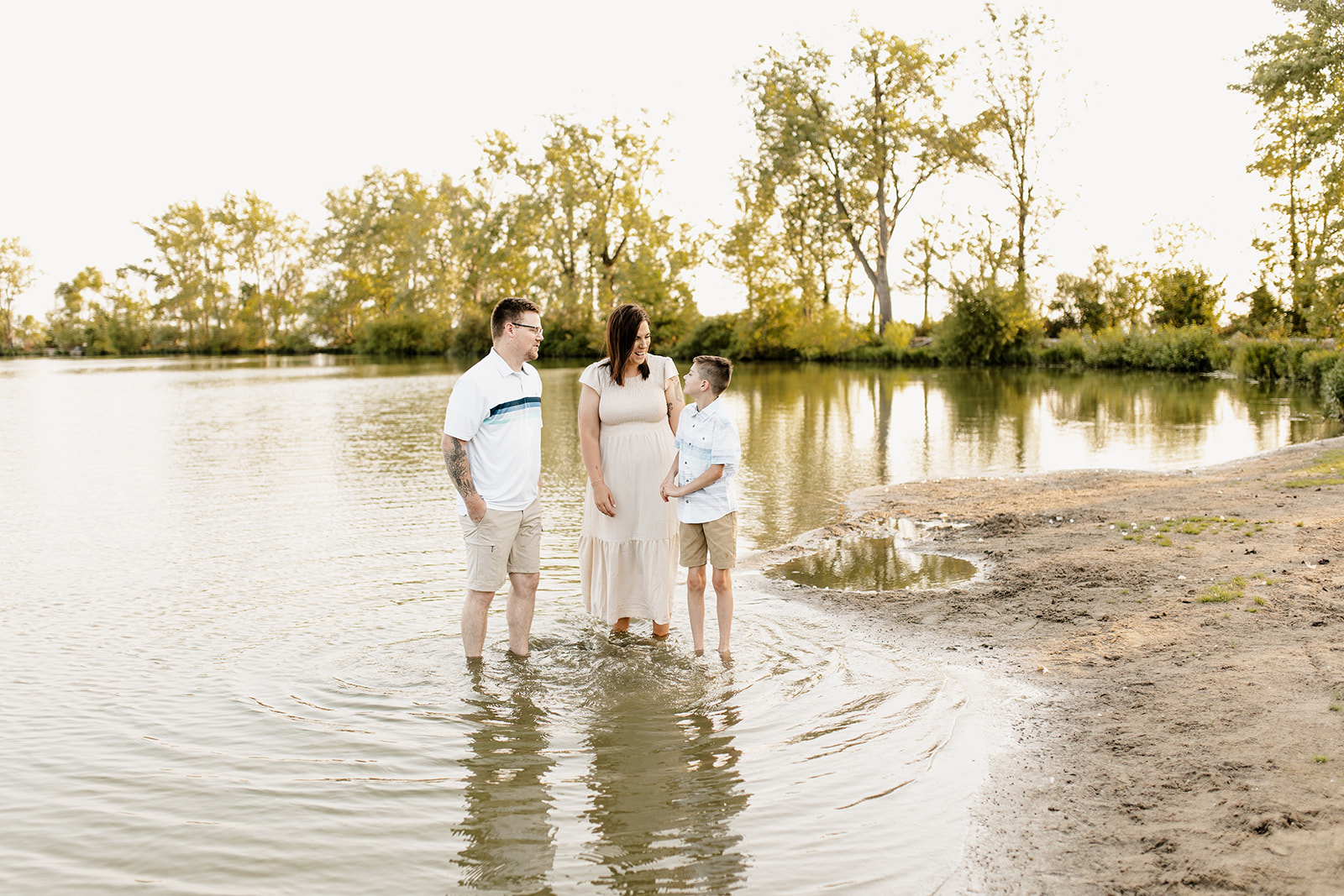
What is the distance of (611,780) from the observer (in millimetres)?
4391

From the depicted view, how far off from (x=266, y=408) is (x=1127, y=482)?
921 inches

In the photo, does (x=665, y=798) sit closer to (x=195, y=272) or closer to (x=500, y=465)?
(x=500, y=465)

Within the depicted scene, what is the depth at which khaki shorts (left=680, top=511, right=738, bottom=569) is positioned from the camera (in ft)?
19.7

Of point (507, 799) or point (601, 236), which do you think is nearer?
point (507, 799)

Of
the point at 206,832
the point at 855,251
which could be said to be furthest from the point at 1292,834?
the point at 855,251

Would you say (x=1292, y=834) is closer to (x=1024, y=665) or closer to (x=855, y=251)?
(x=1024, y=665)

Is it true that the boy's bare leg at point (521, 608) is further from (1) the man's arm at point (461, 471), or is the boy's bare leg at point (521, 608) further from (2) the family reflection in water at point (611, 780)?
(1) the man's arm at point (461, 471)

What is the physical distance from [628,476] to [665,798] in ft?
7.71

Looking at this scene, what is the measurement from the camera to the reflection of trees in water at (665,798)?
3.60 m

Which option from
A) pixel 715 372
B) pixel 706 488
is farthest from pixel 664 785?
pixel 715 372

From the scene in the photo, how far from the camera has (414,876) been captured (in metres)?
3.61

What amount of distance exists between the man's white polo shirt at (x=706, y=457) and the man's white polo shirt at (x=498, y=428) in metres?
0.87

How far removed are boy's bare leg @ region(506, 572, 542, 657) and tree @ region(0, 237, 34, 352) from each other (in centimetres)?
10685

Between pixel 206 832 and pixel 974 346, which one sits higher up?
pixel 974 346
